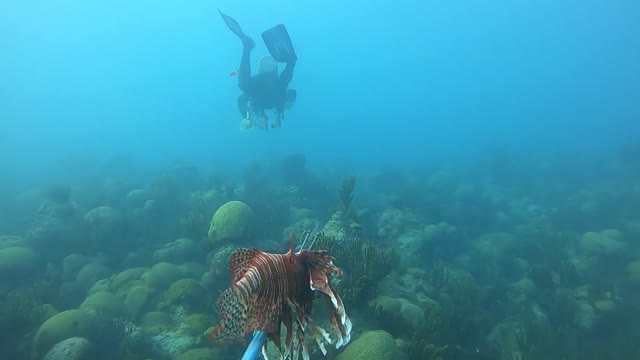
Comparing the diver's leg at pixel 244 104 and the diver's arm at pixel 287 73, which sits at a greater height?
the diver's arm at pixel 287 73

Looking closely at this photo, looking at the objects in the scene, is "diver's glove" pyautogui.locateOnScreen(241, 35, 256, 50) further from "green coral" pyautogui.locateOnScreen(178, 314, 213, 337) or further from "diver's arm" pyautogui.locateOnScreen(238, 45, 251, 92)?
"green coral" pyautogui.locateOnScreen(178, 314, 213, 337)

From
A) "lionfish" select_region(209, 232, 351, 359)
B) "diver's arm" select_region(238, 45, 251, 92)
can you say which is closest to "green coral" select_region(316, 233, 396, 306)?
"lionfish" select_region(209, 232, 351, 359)

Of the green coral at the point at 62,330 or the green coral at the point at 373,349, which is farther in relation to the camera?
the green coral at the point at 62,330

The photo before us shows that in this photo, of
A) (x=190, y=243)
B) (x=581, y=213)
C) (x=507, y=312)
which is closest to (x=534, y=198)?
(x=581, y=213)

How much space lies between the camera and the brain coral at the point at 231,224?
8484 millimetres

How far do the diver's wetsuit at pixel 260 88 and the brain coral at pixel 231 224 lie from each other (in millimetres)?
6470

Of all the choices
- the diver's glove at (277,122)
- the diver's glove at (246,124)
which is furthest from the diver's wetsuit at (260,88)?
the diver's glove at (246,124)

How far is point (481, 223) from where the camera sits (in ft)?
52.1

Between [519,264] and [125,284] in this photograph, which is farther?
[519,264]

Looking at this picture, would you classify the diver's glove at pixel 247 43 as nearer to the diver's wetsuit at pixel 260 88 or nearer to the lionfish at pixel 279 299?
the diver's wetsuit at pixel 260 88

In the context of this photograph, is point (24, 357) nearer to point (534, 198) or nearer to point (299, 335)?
point (299, 335)

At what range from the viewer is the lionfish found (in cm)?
219

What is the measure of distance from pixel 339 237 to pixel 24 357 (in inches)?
233

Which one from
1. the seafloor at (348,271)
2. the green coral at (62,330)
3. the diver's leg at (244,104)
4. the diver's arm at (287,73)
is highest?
the diver's arm at (287,73)
